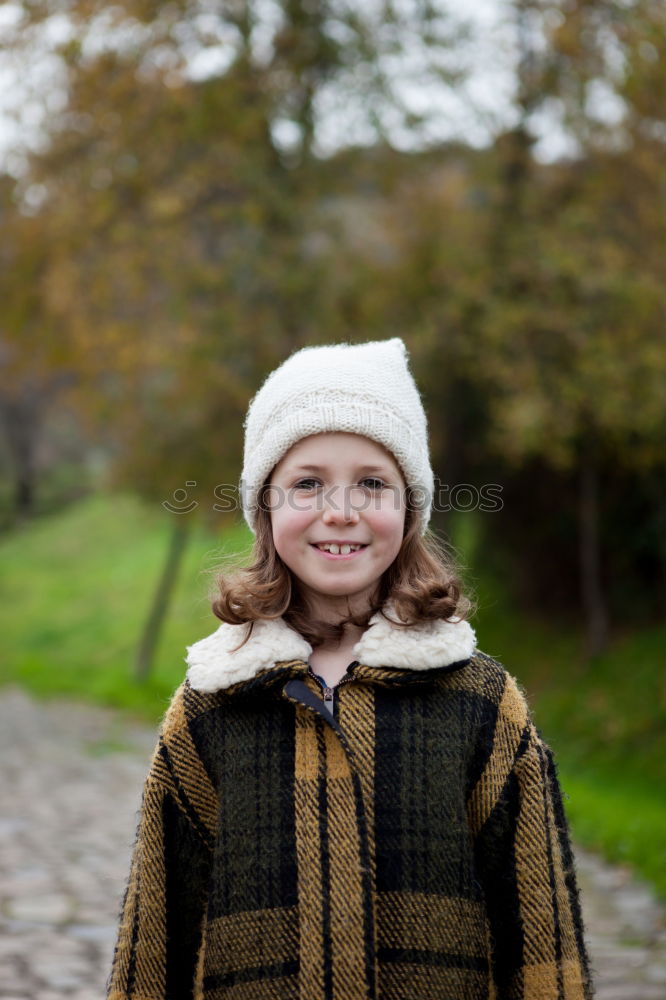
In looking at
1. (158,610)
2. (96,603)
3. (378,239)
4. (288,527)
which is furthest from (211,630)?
(288,527)

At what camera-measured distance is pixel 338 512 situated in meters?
2.00

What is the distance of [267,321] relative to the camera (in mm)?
9820

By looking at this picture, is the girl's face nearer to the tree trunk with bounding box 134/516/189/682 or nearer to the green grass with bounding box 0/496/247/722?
the green grass with bounding box 0/496/247/722

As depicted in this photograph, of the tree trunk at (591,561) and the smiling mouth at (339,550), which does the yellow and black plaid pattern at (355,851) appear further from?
the tree trunk at (591,561)

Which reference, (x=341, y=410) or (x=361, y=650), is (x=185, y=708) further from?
(x=341, y=410)

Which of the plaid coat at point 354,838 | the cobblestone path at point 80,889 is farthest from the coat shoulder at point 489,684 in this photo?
the cobblestone path at point 80,889

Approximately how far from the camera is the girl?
1850 millimetres

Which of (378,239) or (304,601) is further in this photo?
(378,239)

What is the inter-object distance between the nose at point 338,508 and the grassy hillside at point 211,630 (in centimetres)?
44

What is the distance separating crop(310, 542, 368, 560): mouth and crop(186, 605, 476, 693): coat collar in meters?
0.13

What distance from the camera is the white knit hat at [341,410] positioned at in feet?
6.72

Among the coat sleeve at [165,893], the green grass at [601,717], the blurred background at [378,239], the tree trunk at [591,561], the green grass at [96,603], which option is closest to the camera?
the coat sleeve at [165,893]

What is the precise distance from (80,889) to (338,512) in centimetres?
360

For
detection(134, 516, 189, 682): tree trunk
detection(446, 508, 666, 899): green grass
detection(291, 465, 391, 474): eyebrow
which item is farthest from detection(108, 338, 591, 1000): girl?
detection(134, 516, 189, 682): tree trunk
